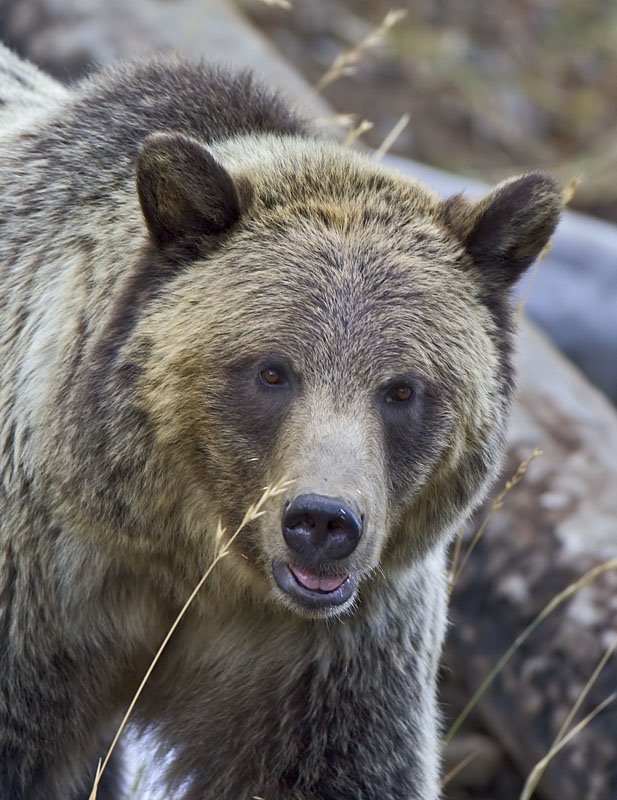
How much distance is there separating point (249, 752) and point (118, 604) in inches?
25.9

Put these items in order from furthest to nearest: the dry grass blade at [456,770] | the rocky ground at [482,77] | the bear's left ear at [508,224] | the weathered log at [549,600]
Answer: the rocky ground at [482,77] < the weathered log at [549,600] < the dry grass blade at [456,770] < the bear's left ear at [508,224]

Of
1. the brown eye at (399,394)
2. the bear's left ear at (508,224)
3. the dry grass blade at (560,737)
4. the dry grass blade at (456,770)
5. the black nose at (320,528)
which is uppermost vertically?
the bear's left ear at (508,224)

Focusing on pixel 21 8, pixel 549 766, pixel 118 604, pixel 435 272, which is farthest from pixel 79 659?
pixel 21 8

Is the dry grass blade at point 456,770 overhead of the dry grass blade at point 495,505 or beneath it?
beneath

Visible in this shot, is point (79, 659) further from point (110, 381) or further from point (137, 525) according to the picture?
point (110, 381)

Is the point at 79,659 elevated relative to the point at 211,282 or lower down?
lower down

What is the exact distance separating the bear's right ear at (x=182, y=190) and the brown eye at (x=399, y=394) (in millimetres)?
728

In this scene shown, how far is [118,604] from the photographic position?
15.3ft

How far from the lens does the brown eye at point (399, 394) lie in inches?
168

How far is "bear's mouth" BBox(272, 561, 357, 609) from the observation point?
4.02m

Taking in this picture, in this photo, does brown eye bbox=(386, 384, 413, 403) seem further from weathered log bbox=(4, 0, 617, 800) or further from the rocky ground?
the rocky ground

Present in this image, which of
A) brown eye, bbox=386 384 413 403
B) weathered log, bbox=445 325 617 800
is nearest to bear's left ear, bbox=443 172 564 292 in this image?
brown eye, bbox=386 384 413 403

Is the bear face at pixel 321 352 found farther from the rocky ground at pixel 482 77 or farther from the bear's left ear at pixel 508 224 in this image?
the rocky ground at pixel 482 77

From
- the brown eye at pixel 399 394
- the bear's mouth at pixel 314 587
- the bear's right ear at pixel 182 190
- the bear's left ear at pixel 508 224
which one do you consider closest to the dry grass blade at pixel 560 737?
the bear's mouth at pixel 314 587
